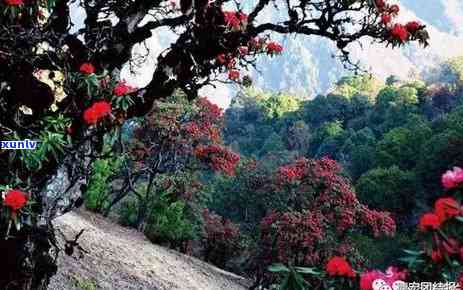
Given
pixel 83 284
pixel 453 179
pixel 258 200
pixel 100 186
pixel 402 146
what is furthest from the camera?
pixel 402 146

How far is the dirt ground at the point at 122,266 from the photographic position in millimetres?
8047

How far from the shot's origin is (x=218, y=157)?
15.6 metres

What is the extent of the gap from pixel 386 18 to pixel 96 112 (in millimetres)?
2553

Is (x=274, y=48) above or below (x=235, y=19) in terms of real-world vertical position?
above

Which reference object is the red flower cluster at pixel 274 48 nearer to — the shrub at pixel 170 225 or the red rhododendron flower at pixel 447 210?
the red rhododendron flower at pixel 447 210

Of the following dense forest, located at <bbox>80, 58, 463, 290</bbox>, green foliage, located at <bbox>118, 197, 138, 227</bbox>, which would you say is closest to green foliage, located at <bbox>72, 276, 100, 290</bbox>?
dense forest, located at <bbox>80, 58, 463, 290</bbox>

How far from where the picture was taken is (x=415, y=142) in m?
33.4

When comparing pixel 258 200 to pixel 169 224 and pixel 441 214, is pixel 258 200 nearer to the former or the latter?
pixel 169 224

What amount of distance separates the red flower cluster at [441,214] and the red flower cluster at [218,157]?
13316mm

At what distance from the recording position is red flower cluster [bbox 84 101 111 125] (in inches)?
149

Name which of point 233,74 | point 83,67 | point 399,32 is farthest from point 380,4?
point 83,67

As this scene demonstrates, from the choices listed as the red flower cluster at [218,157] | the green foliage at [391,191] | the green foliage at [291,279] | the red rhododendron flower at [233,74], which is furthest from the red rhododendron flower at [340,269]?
the green foliage at [391,191]

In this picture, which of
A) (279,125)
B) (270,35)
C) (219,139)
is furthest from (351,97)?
(270,35)

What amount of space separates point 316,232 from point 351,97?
145ft
